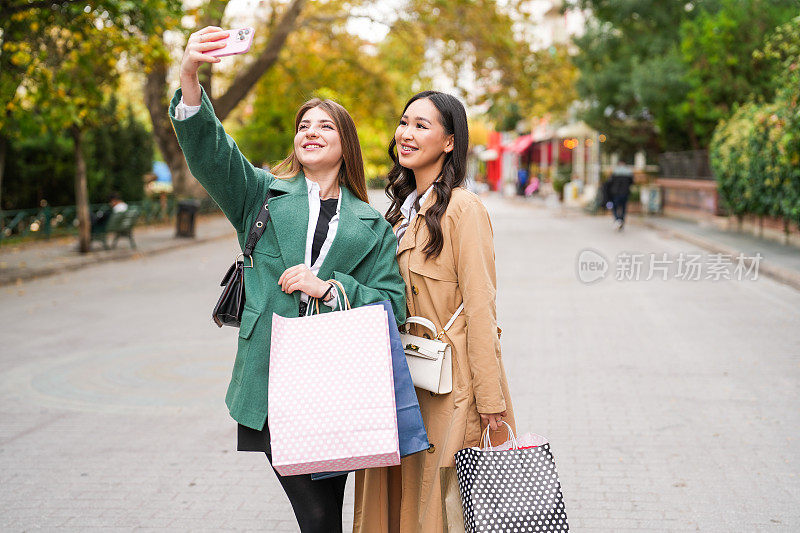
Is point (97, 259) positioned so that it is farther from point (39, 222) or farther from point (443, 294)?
point (443, 294)

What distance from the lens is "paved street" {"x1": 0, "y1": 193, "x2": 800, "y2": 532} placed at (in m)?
4.30

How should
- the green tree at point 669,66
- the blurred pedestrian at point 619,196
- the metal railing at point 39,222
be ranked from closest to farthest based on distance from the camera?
the metal railing at point 39,222 → the green tree at point 669,66 → the blurred pedestrian at point 619,196

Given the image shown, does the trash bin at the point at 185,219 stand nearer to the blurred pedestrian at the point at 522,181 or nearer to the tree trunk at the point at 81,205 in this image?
the tree trunk at the point at 81,205

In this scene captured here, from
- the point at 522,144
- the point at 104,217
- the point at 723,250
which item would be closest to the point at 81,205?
the point at 104,217

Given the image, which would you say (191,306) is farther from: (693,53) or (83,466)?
(693,53)

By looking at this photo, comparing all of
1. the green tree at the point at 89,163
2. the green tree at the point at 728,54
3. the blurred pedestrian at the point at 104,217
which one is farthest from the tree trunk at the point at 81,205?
the green tree at the point at 728,54

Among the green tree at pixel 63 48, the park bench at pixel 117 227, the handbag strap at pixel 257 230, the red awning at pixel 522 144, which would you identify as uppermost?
the red awning at pixel 522 144

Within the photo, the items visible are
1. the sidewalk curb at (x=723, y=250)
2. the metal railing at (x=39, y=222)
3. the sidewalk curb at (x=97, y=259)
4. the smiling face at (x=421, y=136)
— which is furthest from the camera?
the metal railing at (x=39, y=222)

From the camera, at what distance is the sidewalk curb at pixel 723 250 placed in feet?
41.2

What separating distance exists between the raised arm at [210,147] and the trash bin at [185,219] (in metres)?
20.1

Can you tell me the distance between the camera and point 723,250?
17000mm

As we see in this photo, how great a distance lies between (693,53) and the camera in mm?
23297

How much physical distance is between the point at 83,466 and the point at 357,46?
24.3 meters

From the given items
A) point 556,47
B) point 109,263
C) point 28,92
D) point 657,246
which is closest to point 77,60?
point 28,92
